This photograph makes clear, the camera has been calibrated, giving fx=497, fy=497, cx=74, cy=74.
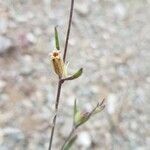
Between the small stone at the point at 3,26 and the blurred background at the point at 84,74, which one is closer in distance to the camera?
the blurred background at the point at 84,74

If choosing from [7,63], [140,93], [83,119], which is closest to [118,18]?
[140,93]

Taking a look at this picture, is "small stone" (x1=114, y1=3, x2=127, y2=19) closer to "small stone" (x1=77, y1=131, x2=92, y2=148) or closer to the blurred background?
the blurred background

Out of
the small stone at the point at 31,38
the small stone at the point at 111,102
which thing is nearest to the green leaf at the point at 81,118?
the small stone at the point at 111,102

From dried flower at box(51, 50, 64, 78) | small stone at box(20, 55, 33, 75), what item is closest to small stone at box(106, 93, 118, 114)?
small stone at box(20, 55, 33, 75)

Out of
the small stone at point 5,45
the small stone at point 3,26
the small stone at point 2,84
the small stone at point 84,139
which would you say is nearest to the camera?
the small stone at point 84,139

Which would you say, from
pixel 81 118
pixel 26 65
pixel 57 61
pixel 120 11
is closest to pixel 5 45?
pixel 26 65

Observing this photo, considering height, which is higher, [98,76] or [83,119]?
[98,76]

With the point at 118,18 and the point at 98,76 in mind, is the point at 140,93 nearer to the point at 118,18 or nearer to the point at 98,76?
the point at 98,76

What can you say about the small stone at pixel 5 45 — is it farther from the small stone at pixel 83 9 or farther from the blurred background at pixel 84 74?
the small stone at pixel 83 9
